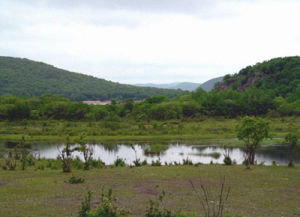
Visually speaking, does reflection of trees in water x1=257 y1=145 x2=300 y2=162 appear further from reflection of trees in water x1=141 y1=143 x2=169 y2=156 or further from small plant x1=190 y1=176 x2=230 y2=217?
small plant x1=190 y1=176 x2=230 y2=217

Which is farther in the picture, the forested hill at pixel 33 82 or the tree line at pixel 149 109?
the forested hill at pixel 33 82

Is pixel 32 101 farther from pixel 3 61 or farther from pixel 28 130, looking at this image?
pixel 3 61

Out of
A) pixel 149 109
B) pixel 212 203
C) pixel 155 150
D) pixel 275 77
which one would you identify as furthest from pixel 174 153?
pixel 275 77

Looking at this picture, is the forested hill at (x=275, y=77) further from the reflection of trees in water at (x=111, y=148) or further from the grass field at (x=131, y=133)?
the reflection of trees in water at (x=111, y=148)

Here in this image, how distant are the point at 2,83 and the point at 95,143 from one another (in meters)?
133

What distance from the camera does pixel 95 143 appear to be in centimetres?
5319

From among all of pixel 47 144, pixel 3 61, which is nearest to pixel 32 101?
pixel 47 144

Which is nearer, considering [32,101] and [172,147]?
[172,147]

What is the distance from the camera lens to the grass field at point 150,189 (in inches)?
577

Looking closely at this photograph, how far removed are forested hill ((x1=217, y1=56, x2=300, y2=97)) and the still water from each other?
91.9 metres

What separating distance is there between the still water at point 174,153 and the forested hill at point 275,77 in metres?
91.9

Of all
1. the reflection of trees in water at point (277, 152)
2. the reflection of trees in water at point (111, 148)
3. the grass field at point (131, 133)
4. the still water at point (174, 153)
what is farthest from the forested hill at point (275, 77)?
the reflection of trees in water at point (111, 148)

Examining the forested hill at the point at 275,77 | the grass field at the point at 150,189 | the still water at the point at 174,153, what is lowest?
the still water at the point at 174,153

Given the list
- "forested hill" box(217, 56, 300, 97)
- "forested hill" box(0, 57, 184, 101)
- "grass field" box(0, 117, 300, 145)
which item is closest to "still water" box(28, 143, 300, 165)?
"grass field" box(0, 117, 300, 145)
